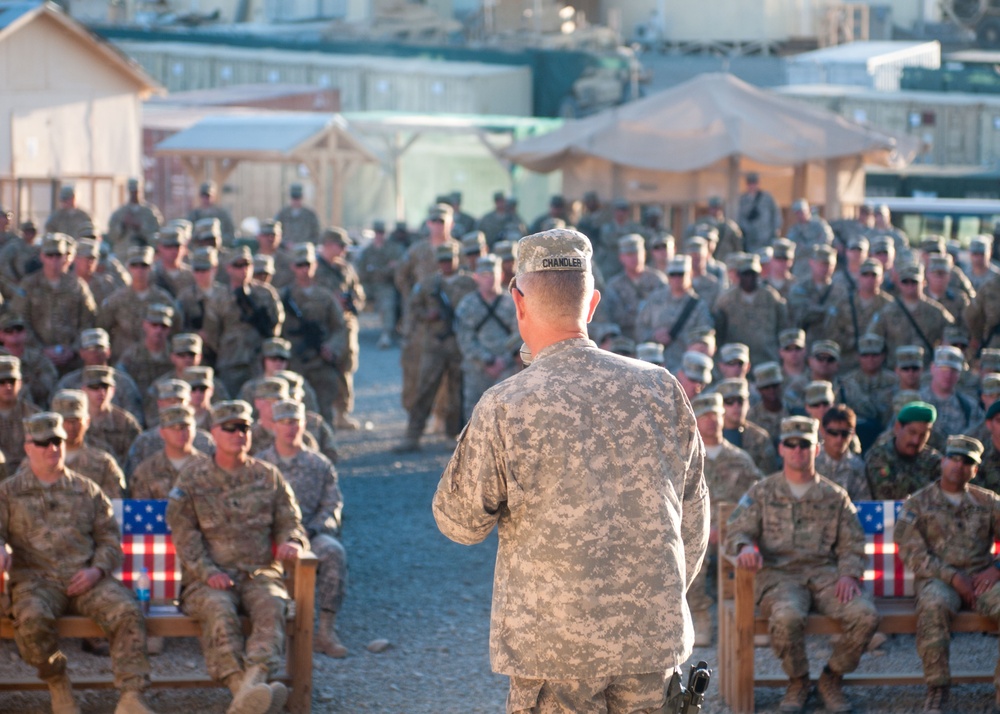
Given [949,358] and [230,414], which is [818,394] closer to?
[949,358]

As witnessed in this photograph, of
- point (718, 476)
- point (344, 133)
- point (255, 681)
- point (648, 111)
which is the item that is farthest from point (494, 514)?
point (344, 133)

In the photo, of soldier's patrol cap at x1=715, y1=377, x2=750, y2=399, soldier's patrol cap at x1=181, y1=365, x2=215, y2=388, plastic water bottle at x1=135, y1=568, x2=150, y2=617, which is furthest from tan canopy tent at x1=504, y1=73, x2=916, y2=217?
plastic water bottle at x1=135, y1=568, x2=150, y2=617

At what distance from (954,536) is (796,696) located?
1.09 m

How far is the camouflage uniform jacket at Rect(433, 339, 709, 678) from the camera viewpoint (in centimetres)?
371

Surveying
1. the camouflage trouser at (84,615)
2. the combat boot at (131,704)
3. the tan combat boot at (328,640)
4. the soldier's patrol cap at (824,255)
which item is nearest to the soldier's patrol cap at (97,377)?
the tan combat boot at (328,640)

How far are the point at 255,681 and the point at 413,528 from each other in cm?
419

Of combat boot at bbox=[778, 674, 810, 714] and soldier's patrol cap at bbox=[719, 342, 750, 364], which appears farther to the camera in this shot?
soldier's patrol cap at bbox=[719, 342, 750, 364]

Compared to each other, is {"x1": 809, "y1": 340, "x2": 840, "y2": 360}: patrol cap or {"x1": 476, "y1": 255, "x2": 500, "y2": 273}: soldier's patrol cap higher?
{"x1": 476, "y1": 255, "x2": 500, "y2": 273}: soldier's patrol cap

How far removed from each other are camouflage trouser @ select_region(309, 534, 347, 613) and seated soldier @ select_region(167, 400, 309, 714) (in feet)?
2.32

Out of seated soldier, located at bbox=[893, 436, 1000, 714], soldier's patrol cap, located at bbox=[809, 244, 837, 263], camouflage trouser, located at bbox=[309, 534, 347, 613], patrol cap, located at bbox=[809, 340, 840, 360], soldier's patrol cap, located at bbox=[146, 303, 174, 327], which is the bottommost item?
camouflage trouser, located at bbox=[309, 534, 347, 613]

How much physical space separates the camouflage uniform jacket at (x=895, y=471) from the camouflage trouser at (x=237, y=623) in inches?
132

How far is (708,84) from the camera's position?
2014 cm

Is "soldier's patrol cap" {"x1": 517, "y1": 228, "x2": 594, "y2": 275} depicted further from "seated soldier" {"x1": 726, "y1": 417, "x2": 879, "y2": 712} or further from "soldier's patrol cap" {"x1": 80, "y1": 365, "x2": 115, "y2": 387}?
"soldier's patrol cap" {"x1": 80, "y1": 365, "x2": 115, "y2": 387}

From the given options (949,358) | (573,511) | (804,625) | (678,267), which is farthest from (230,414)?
(678,267)
